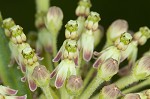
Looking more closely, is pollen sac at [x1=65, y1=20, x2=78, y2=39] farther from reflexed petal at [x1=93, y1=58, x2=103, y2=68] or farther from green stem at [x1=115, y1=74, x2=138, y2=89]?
green stem at [x1=115, y1=74, x2=138, y2=89]

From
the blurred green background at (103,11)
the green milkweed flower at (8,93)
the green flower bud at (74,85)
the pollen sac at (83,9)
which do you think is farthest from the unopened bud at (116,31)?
the blurred green background at (103,11)

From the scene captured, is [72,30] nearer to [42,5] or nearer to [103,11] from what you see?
[42,5]

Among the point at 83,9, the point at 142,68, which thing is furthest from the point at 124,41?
the point at 83,9

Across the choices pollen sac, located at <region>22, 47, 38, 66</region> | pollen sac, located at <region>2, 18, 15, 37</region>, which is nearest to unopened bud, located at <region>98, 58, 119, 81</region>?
pollen sac, located at <region>22, 47, 38, 66</region>

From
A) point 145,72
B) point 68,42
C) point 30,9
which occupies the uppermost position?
point 68,42

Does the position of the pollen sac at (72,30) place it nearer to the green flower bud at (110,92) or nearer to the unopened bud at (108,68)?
the unopened bud at (108,68)

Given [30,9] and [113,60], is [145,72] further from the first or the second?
[30,9]

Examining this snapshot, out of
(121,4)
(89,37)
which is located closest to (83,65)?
(89,37)
